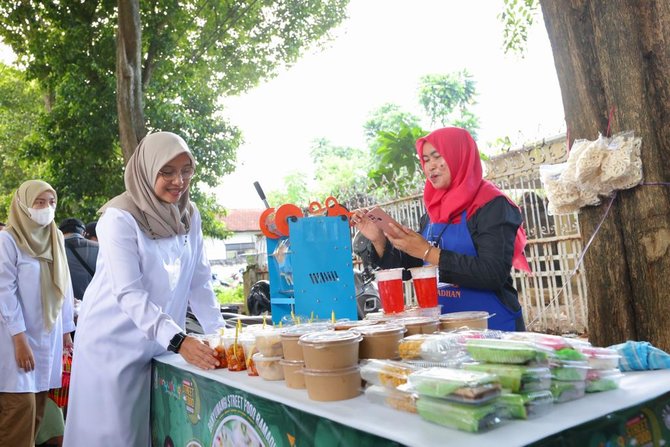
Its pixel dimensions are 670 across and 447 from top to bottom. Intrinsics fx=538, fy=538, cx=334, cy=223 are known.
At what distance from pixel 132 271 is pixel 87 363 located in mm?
517

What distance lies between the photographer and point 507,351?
1213mm

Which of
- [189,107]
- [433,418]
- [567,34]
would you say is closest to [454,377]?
[433,418]

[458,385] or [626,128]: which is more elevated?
[626,128]

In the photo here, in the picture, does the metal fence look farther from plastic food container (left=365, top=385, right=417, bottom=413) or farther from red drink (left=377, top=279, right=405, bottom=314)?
plastic food container (left=365, top=385, right=417, bottom=413)

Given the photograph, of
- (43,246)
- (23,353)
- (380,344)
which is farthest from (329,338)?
(43,246)

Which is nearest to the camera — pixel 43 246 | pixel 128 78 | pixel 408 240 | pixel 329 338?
pixel 329 338

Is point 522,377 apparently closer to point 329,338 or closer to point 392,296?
point 329,338

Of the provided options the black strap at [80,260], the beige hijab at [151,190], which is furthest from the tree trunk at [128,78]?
the beige hijab at [151,190]

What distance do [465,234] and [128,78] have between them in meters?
6.64

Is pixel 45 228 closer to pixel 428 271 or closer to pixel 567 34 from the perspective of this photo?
pixel 428 271

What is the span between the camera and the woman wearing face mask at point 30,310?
3398 mm

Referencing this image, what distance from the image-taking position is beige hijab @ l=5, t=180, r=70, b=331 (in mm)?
3682

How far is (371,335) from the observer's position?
4.94 ft

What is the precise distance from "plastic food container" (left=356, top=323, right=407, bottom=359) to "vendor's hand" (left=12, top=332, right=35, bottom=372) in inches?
110
